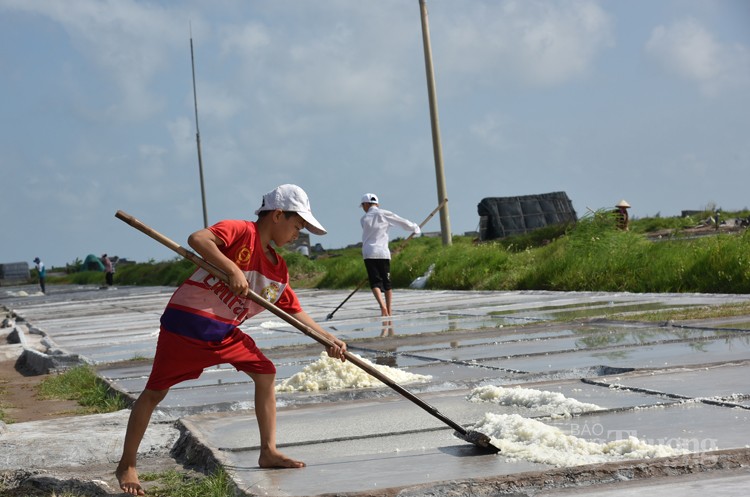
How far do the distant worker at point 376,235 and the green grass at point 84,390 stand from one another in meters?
A: 5.95

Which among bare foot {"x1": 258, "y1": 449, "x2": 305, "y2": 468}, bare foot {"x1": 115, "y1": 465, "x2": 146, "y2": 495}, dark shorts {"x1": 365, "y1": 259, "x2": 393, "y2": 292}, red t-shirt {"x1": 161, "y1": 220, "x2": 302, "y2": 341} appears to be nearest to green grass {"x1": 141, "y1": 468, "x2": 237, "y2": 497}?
bare foot {"x1": 115, "y1": 465, "x2": 146, "y2": 495}

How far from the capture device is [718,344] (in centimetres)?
800

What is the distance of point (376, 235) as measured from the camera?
14641mm

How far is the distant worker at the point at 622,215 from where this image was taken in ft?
65.0

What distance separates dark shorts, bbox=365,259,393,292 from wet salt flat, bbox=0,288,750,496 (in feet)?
8.76

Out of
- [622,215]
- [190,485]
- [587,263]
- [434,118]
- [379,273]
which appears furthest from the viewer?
[434,118]

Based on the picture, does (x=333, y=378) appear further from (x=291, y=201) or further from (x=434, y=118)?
(x=434, y=118)

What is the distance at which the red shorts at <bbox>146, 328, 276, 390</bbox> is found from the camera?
4.54 meters

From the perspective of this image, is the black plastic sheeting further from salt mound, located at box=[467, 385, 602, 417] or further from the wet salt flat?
salt mound, located at box=[467, 385, 602, 417]

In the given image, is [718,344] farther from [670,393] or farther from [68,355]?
[68,355]

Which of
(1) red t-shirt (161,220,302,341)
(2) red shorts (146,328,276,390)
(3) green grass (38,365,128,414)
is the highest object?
(1) red t-shirt (161,220,302,341)

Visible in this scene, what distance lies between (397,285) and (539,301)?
10.00m

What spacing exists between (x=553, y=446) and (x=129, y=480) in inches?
68.2

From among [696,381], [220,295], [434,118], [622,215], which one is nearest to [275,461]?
[220,295]
